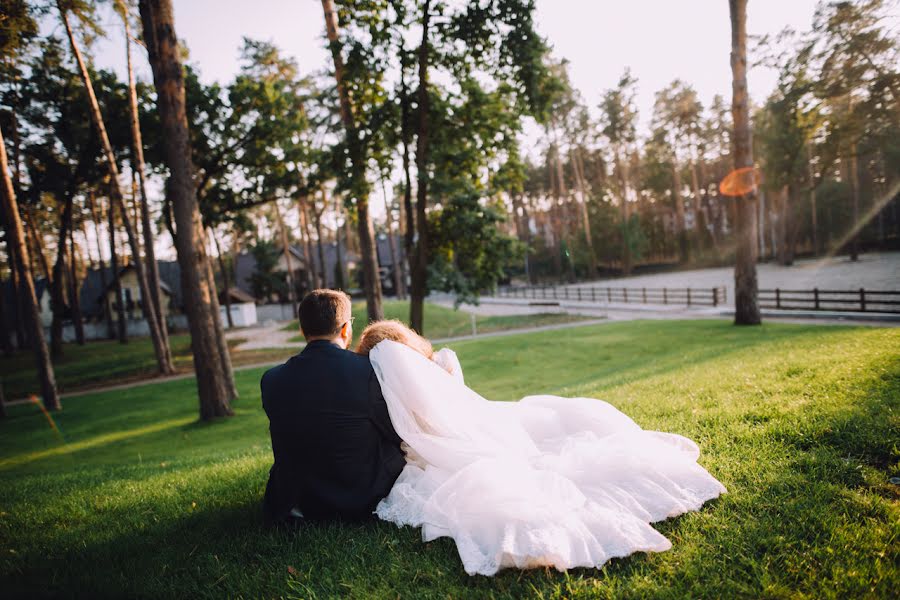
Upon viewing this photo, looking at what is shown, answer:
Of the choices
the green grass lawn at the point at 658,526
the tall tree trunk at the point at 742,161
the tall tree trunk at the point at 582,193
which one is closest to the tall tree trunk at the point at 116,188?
the green grass lawn at the point at 658,526

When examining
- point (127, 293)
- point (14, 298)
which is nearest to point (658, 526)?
point (127, 293)

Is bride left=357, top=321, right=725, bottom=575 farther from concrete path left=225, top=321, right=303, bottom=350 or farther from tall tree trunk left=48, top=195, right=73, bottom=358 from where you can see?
tall tree trunk left=48, top=195, right=73, bottom=358

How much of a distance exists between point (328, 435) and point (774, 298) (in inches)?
1004

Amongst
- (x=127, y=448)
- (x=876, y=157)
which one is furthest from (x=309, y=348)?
(x=876, y=157)

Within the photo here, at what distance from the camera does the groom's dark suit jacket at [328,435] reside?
3053 millimetres

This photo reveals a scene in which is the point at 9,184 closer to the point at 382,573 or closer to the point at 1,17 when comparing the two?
the point at 1,17

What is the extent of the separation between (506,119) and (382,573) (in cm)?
1116

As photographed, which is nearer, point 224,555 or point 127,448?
point 224,555

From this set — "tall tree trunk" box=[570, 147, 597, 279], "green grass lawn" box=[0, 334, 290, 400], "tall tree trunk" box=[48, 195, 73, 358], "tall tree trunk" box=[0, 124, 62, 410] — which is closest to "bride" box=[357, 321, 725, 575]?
"tall tree trunk" box=[0, 124, 62, 410]

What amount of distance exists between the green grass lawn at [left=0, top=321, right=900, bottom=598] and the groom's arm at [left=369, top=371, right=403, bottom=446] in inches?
25.3

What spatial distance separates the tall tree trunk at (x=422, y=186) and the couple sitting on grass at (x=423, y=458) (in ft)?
27.8

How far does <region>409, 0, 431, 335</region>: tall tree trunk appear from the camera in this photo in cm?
1127

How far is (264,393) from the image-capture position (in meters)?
3.18

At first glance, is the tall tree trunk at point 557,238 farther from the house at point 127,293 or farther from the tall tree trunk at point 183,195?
the tall tree trunk at point 183,195
